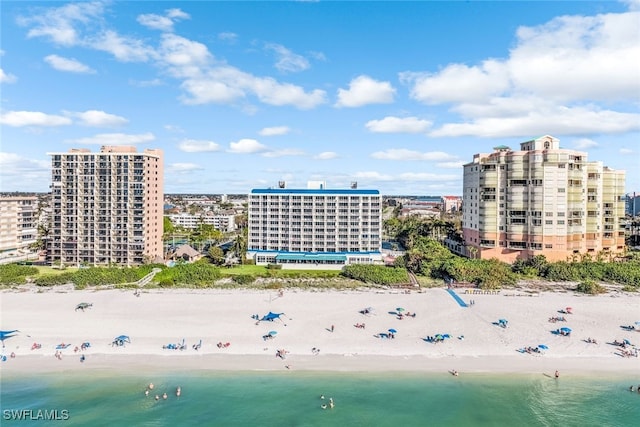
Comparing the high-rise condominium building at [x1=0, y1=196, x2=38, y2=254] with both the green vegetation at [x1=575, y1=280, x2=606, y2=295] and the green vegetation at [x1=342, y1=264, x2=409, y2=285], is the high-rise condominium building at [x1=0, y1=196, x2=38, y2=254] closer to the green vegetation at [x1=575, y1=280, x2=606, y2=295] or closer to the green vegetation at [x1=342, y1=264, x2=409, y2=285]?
the green vegetation at [x1=342, y1=264, x2=409, y2=285]

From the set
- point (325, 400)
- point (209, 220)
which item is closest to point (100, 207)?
point (325, 400)

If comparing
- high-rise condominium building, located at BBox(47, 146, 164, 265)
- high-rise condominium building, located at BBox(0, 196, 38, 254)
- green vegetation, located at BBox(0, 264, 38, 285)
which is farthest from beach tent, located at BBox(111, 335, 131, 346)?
high-rise condominium building, located at BBox(0, 196, 38, 254)

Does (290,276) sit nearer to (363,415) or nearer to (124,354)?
(124,354)

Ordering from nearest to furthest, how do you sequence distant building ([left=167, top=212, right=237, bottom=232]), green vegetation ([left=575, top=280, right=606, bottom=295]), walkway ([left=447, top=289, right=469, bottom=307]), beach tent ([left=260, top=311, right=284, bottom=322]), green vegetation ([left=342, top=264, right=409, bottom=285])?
beach tent ([left=260, top=311, right=284, bottom=322]), walkway ([left=447, top=289, right=469, bottom=307]), green vegetation ([left=575, top=280, right=606, bottom=295]), green vegetation ([left=342, top=264, right=409, bottom=285]), distant building ([left=167, top=212, right=237, bottom=232])

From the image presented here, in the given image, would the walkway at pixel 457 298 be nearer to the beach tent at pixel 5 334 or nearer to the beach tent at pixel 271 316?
the beach tent at pixel 271 316

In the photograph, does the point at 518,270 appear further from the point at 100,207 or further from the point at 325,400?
the point at 100,207

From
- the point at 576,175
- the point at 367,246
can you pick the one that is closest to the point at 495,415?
the point at 367,246
